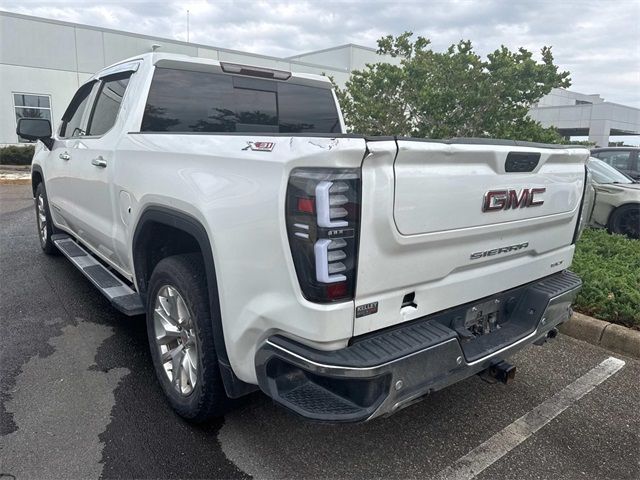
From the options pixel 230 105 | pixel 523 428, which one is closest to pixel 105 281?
pixel 230 105

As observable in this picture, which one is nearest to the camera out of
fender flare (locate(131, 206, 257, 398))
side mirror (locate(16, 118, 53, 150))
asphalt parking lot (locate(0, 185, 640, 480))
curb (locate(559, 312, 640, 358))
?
fender flare (locate(131, 206, 257, 398))

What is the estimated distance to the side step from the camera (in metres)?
3.17

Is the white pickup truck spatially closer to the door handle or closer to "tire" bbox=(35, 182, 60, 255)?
the door handle

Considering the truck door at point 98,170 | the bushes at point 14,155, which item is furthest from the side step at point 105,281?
the bushes at point 14,155

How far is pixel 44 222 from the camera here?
610 cm

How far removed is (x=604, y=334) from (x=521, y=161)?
2.33 meters

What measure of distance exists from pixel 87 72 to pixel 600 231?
21.5 metres

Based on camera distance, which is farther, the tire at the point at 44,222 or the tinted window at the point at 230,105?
the tire at the point at 44,222

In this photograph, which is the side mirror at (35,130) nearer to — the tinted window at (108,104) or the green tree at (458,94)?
the tinted window at (108,104)

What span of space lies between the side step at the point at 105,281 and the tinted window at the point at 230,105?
115 cm

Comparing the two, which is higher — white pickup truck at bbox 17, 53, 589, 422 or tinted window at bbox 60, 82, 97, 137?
tinted window at bbox 60, 82, 97, 137

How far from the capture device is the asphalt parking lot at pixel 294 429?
2.42 meters

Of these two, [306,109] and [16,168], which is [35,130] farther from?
[16,168]

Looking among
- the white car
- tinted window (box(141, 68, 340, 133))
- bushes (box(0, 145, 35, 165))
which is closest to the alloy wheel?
tinted window (box(141, 68, 340, 133))
